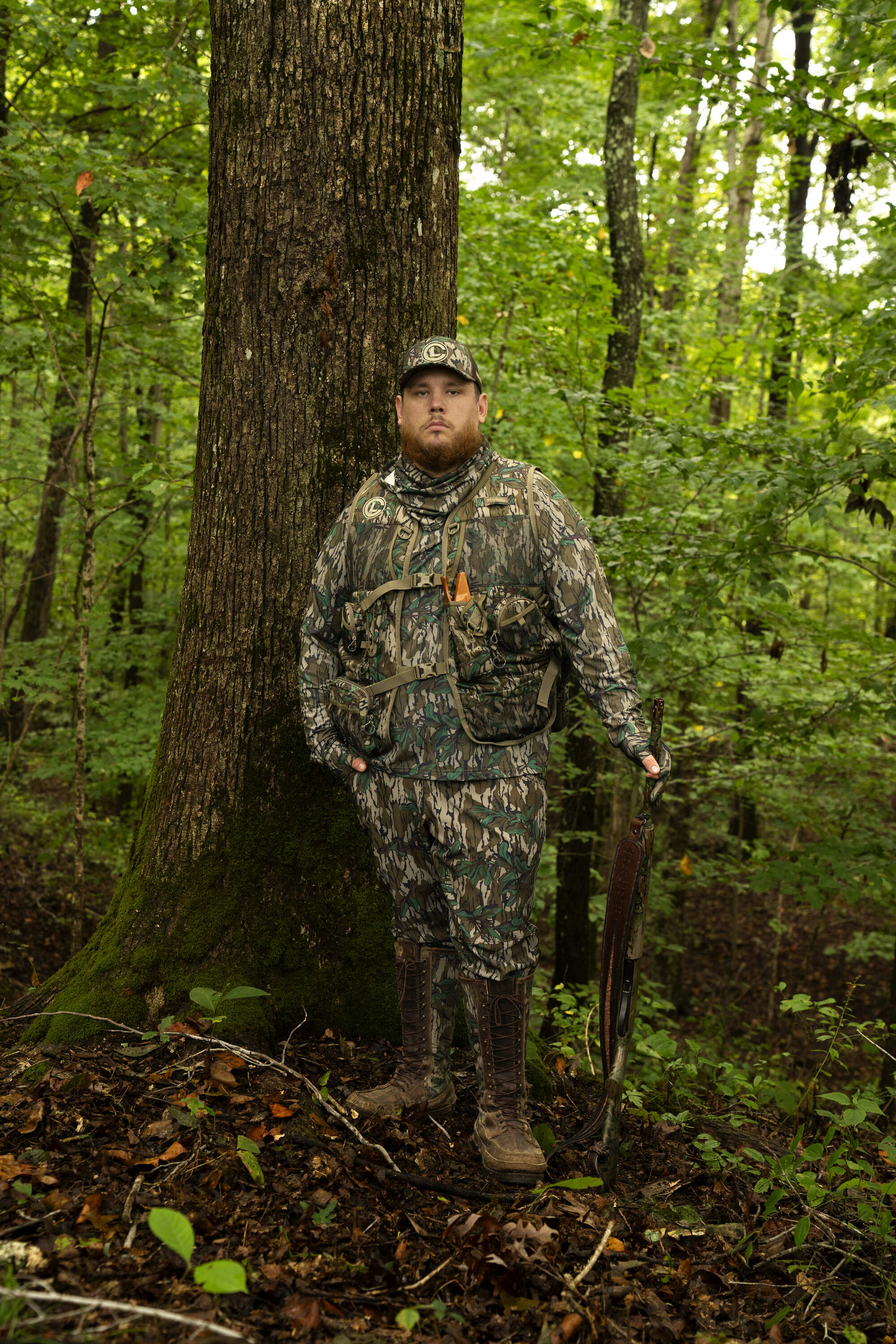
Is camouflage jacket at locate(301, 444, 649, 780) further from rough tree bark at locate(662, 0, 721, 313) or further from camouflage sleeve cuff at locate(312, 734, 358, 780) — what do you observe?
rough tree bark at locate(662, 0, 721, 313)

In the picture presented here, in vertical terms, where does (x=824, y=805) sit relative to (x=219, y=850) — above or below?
below

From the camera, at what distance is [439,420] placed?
10.2 feet

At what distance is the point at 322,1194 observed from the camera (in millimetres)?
2693

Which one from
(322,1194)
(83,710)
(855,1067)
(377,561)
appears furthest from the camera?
(855,1067)

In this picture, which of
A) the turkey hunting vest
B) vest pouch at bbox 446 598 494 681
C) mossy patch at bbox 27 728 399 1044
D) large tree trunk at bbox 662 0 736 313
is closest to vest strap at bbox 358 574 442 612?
the turkey hunting vest

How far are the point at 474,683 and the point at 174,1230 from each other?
5.60ft

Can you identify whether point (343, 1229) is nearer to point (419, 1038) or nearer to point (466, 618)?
point (419, 1038)

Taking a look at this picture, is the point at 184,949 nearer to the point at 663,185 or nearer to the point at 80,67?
the point at 80,67

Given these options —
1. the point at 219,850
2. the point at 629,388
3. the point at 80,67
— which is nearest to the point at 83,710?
the point at 219,850

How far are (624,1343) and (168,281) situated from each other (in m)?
6.57

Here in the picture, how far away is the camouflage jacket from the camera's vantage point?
3.06 m

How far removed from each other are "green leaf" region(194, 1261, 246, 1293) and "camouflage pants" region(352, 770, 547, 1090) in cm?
129

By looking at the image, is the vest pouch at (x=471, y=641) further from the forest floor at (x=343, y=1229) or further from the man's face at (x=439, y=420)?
the forest floor at (x=343, y=1229)

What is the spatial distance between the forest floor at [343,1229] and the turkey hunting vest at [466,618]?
1274mm
